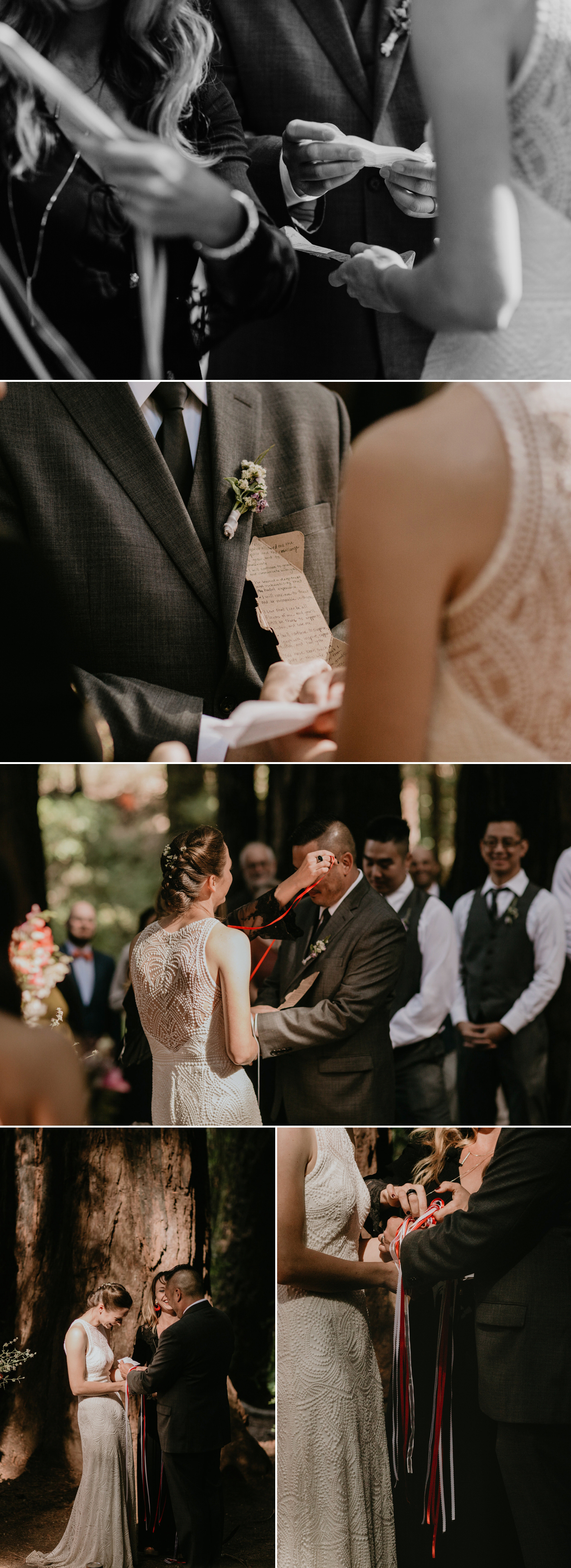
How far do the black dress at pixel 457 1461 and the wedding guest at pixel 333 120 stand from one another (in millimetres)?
1695

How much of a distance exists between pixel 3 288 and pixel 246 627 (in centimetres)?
78

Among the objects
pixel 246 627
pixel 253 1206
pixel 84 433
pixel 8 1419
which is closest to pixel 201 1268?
pixel 253 1206

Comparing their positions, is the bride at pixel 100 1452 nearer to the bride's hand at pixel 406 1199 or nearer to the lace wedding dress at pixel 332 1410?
the lace wedding dress at pixel 332 1410

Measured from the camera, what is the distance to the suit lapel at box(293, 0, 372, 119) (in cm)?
204

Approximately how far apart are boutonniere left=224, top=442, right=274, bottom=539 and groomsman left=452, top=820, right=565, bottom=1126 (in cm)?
73

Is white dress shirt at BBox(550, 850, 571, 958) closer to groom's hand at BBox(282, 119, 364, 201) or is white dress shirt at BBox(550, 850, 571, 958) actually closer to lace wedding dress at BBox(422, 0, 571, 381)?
lace wedding dress at BBox(422, 0, 571, 381)

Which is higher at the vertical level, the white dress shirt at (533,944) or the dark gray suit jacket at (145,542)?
the dark gray suit jacket at (145,542)

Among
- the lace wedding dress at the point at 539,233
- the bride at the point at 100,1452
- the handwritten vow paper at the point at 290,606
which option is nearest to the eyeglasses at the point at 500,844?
the handwritten vow paper at the point at 290,606

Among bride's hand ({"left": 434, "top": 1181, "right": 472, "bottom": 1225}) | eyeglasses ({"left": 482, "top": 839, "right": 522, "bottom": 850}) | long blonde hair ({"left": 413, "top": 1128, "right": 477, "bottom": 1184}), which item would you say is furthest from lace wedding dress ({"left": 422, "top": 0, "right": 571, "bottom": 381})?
bride's hand ({"left": 434, "top": 1181, "right": 472, "bottom": 1225})

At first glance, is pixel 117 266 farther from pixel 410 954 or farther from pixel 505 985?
pixel 505 985

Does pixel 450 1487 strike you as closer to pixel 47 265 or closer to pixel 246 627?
pixel 246 627

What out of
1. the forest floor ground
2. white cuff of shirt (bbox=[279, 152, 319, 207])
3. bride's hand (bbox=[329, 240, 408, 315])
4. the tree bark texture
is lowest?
the forest floor ground

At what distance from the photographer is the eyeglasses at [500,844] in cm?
207

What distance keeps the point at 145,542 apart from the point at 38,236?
0.61 metres
